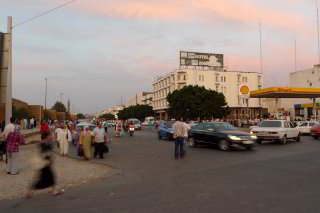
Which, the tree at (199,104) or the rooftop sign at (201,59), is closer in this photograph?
the tree at (199,104)

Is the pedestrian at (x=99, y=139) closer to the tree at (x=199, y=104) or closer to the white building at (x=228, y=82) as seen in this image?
the tree at (x=199, y=104)

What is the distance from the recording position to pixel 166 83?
12044cm

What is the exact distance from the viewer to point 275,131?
23.9 meters

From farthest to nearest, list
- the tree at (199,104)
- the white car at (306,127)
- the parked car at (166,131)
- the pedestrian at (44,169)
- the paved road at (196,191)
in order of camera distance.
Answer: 1. the tree at (199,104)
2. the white car at (306,127)
3. the parked car at (166,131)
4. the pedestrian at (44,169)
5. the paved road at (196,191)

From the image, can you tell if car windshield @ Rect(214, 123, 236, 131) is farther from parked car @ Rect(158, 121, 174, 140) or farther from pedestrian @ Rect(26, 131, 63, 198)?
pedestrian @ Rect(26, 131, 63, 198)

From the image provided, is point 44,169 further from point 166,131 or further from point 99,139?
point 166,131

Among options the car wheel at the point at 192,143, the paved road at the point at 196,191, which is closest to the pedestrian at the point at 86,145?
the paved road at the point at 196,191

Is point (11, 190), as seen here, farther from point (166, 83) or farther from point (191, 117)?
point (166, 83)

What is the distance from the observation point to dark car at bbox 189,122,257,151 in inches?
757

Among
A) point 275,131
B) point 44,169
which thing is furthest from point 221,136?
point 44,169

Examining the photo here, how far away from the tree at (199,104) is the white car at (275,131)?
1888 inches

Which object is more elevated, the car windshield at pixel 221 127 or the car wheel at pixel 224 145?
the car windshield at pixel 221 127

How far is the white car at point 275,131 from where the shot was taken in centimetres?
2398

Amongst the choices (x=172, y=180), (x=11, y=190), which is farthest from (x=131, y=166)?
(x=11, y=190)
